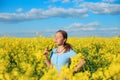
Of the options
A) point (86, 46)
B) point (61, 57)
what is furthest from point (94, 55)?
point (61, 57)

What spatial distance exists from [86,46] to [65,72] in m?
11.3

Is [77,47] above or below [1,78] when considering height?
below

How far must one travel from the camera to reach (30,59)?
10.9m

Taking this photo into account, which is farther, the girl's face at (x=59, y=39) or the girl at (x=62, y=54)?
the girl at (x=62, y=54)

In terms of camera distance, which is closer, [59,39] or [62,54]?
[59,39]

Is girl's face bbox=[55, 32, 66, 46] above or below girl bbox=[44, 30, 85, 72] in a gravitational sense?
above

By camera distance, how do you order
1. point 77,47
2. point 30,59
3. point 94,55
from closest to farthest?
point 30,59 < point 94,55 < point 77,47

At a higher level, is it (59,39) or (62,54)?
(59,39)

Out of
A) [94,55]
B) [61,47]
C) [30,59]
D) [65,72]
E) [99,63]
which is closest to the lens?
[65,72]

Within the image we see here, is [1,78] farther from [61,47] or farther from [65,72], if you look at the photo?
[61,47]

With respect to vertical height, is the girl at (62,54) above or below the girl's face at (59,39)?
below

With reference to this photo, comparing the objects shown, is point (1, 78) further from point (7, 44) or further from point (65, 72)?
point (7, 44)

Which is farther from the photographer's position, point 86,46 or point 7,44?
point 86,46

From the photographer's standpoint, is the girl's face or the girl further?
the girl
